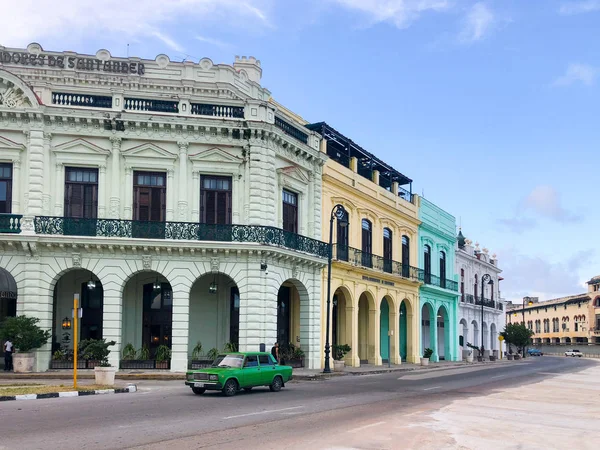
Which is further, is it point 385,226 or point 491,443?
point 385,226

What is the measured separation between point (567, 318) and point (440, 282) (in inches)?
3170

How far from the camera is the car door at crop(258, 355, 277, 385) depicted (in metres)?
22.1

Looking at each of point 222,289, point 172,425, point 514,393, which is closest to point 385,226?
point 222,289

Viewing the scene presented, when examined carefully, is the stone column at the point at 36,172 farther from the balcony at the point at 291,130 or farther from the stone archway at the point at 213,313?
the balcony at the point at 291,130

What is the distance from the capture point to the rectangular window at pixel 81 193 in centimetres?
2964

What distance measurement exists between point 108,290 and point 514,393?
16.2 m

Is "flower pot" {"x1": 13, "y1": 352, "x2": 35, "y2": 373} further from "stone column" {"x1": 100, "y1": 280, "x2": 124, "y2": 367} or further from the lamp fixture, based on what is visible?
"stone column" {"x1": 100, "y1": 280, "x2": 124, "y2": 367}

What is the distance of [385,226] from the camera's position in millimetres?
44625

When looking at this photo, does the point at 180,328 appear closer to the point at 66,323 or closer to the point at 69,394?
the point at 66,323

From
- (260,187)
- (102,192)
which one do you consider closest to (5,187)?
(102,192)

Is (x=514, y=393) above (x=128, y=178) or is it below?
below

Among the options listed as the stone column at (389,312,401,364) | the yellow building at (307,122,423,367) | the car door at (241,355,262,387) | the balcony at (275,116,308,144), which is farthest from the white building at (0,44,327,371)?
the stone column at (389,312,401,364)

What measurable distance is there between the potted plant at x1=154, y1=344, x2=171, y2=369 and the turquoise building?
23.9m

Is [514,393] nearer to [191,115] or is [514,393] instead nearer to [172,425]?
[172,425]
